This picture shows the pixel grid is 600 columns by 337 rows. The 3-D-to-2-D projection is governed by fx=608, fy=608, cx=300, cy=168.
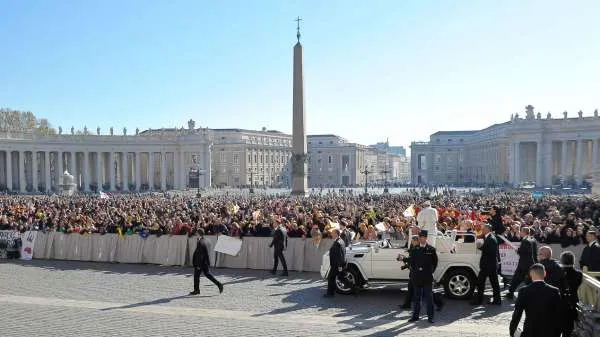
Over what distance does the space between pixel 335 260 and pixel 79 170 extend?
101 meters

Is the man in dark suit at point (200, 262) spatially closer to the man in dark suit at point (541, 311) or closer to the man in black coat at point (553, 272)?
the man in black coat at point (553, 272)

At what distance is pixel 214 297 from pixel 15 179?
9544 cm

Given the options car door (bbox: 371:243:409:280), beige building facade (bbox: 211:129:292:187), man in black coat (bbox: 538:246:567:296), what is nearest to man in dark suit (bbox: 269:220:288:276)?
car door (bbox: 371:243:409:280)

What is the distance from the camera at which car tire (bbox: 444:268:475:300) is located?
12711 mm

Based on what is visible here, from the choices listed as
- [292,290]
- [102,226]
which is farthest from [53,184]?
[292,290]

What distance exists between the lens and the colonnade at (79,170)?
312 ft

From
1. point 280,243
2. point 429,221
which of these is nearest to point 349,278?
point 429,221

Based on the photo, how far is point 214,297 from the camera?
44.6 feet

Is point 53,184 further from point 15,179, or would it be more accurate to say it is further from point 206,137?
point 206,137

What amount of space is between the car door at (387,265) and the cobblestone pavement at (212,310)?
497 millimetres

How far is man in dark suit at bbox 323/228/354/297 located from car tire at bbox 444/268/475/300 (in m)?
2.13

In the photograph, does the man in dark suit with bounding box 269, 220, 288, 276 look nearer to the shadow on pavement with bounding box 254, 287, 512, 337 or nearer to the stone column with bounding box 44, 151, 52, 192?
the shadow on pavement with bounding box 254, 287, 512, 337

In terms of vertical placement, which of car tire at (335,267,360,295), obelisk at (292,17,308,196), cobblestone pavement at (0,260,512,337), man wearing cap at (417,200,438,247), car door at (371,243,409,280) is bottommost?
cobblestone pavement at (0,260,512,337)

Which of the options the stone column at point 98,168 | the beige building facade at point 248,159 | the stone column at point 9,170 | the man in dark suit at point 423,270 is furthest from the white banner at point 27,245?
the beige building facade at point 248,159
